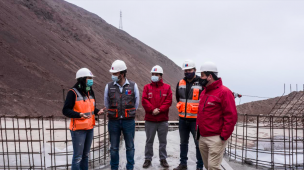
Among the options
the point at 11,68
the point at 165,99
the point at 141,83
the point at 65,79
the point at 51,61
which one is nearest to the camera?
the point at 165,99

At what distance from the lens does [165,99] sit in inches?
200

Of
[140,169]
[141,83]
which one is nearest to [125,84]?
[140,169]

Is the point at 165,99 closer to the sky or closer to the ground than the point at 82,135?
closer to the sky

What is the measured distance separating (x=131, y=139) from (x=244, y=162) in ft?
9.32

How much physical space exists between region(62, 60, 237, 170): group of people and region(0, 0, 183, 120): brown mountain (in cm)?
1141

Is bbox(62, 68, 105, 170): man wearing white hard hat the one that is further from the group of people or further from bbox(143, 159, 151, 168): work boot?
bbox(143, 159, 151, 168): work boot

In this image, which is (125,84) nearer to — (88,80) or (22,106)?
(88,80)

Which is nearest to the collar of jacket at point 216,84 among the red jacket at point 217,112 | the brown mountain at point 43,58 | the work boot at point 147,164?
the red jacket at point 217,112

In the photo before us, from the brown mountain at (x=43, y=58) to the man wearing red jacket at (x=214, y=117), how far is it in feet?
42.8

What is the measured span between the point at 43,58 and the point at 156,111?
62.9 feet

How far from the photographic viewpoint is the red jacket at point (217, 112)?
3.45m

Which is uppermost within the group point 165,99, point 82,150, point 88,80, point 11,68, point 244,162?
point 11,68

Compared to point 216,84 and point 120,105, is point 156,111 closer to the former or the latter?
point 120,105

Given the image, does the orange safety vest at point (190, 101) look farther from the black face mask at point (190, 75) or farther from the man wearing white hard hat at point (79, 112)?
the man wearing white hard hat at point (79, 112)
